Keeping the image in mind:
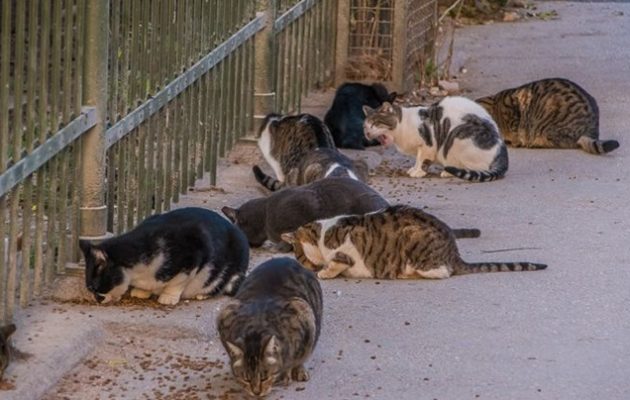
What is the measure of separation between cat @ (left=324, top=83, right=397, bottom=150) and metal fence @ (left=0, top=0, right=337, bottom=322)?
119 centimetres

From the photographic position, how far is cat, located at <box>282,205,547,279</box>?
841 cm

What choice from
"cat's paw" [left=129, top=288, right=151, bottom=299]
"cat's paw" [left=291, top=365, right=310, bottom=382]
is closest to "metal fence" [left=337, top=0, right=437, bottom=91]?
"cat's paw" [left=129, top=288, right=151, bottom=299]

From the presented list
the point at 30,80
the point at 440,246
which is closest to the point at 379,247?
the point at 440,246

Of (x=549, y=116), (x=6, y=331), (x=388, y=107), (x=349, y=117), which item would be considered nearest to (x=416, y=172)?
(x=388, y=107)

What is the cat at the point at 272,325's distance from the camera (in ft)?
20.9

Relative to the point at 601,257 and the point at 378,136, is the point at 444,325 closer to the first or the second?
the point at 601,257

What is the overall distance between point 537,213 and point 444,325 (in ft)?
8.49

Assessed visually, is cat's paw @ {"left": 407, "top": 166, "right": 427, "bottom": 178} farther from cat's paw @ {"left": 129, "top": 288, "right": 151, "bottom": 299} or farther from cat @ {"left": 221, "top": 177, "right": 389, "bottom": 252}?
cat's paw @ {"left": 129, "top": 288, "right": 151, "bottom": 299}

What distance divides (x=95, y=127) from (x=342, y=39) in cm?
634

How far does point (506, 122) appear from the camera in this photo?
1247 centimetres

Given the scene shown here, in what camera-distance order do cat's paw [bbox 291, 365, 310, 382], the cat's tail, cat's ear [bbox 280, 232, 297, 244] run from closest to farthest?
cat's paw [bbox 291, 365, 310, 382] < cat's ear [bbox 280, 232, 297, 244] < the cat's tail

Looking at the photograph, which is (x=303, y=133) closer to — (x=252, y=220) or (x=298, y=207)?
(x=252, y=220)

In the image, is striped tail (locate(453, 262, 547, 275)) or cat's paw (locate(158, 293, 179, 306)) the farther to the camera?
striped tail (locate(453, 262, 547, 275))

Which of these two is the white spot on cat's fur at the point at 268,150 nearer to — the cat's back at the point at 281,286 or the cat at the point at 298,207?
the cat at the point at 298,207
